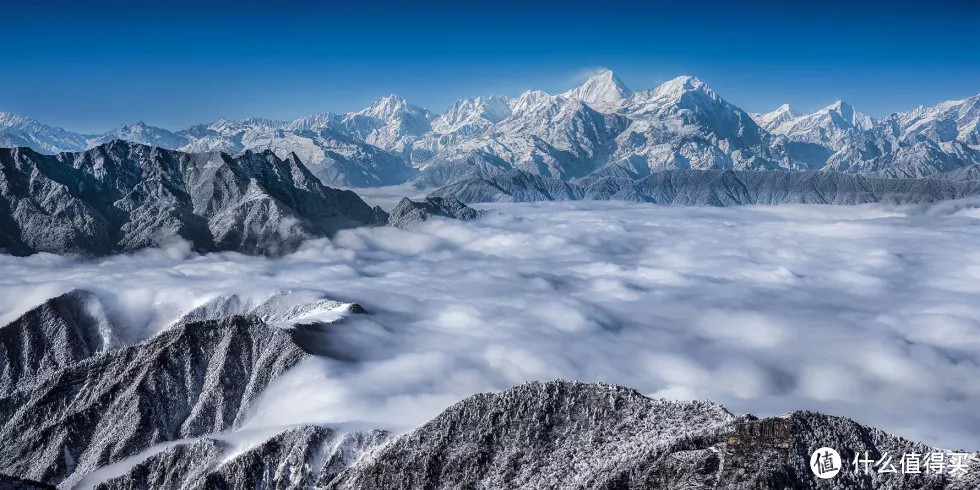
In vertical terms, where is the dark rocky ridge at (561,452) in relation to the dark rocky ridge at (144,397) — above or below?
above

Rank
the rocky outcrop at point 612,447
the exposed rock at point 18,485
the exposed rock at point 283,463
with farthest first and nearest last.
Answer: the exposed rock at point 283,463 < the rocky outcrop at point 612,447 < the exposed rock at point 18,485

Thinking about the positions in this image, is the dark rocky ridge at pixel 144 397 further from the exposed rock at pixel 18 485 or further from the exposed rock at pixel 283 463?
the exposed rock at pixel 18 485

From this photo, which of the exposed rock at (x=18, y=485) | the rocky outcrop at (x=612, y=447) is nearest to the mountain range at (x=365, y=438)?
the rocky outcrop at (x=612, y=447)

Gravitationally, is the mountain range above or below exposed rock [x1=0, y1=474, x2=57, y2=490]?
below

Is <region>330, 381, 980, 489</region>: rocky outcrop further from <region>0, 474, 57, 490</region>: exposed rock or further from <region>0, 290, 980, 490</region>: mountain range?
<region>0, 474, 57, 490</region>: exposed rock

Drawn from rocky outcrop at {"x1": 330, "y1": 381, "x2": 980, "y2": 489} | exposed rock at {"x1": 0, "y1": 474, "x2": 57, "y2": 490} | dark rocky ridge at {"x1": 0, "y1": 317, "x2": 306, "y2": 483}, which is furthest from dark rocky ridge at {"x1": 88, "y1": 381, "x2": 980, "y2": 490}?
exposed rock at {"x1": 0, "y1": 474, "x2": 57, "y2": 490}

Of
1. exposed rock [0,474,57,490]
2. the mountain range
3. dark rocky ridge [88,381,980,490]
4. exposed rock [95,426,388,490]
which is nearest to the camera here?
exposed rock [0,474,57,490]

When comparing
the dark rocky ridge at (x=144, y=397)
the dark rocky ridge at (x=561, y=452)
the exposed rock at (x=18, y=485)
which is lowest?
the dark rocky ridge at (x=144, y=397)

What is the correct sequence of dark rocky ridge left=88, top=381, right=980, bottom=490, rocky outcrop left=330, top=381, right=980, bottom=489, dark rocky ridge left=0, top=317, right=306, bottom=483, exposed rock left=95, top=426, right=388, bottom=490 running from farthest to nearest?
dark rocky ridge left=0, top=317, right=306, bottom=483
exposed rock left=95, top=426, right=388, bottom=490
dark rocky ridge left=88, top=381, right=980, bottom=490
rocky outcrop left=330, top=381, right=980, bottom=489

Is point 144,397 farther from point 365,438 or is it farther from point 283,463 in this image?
point 365,438

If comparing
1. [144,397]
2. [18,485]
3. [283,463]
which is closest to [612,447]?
[283,463]

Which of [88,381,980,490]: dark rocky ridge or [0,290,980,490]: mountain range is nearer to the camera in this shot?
[88,381,980,490]: dark rocky ridge

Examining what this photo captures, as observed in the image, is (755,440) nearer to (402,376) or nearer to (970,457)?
(970,457)
